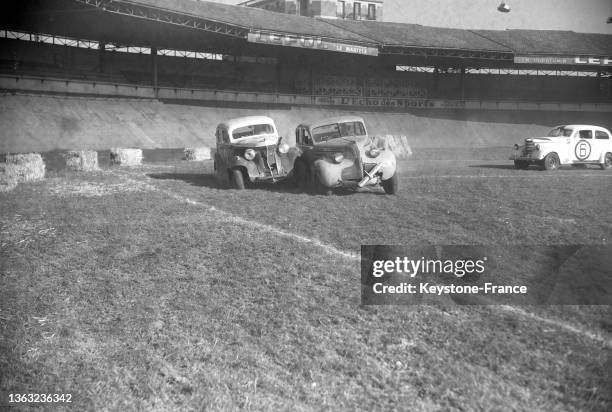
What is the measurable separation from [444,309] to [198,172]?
1315cm

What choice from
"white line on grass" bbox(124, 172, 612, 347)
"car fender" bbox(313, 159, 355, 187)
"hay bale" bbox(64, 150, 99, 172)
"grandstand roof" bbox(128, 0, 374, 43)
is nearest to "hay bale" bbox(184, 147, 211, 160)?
"hay bale" bbox(64, 150, 99, 172)

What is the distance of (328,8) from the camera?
69.2 metres

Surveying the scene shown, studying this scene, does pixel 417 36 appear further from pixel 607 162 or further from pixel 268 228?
pixel 268 228

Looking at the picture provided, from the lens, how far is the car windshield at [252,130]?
46.0 ft

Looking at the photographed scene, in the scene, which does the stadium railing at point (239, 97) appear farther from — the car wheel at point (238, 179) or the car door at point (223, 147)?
the car wheel at point (238, 179)

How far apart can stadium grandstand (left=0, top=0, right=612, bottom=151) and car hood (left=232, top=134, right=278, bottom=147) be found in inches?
648

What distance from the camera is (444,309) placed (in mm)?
5156

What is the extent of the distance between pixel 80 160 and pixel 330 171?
9965 mm

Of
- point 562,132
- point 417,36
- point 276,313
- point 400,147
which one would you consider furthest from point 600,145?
point 417,36

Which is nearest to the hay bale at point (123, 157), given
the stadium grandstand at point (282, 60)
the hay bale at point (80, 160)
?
the hay bale at point (80, 160)

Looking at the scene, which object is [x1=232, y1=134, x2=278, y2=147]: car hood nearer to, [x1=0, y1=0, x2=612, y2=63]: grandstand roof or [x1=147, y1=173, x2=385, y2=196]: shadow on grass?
[x1=147, y1=173, x2=385, y2=196]: shadow on grass

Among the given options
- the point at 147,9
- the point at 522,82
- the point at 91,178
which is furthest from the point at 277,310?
the point at 522,82

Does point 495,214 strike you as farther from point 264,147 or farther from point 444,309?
point 264,147

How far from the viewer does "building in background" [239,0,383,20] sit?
223 feet
